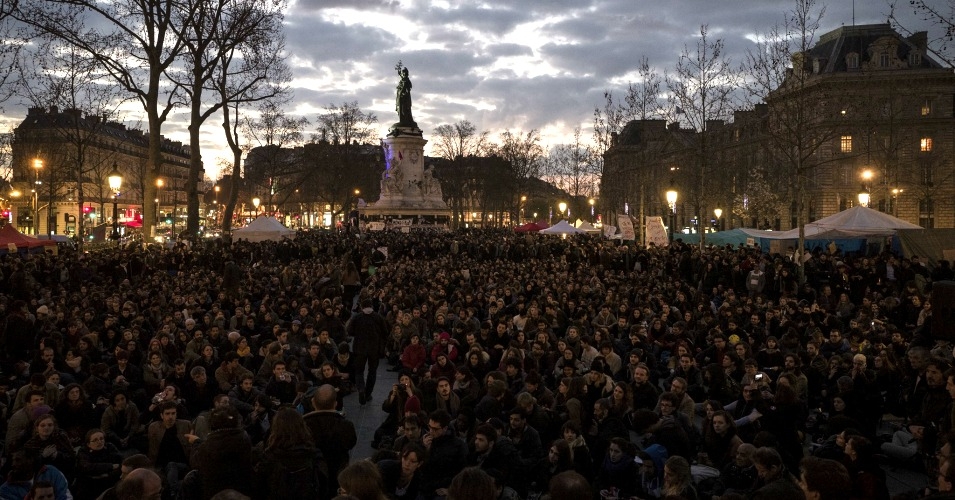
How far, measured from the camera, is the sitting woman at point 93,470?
681 cm

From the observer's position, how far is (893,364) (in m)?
9.80

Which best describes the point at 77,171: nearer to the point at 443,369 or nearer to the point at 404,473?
the point at 443,369

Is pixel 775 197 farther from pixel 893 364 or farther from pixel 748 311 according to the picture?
pixel 893 364

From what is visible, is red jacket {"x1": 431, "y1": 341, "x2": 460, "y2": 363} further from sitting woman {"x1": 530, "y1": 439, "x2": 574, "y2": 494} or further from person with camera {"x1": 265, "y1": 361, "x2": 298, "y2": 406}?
sitting woman {"x1": 530, "y1": 439, "x2": 574, "y2": 494}

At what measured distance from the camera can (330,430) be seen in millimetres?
6168

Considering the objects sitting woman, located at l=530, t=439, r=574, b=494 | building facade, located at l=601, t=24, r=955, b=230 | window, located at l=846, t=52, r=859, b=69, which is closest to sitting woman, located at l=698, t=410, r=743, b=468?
sitting woman, located at l=530, t=439, r=574, b=494

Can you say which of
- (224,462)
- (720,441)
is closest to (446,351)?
(720,441)

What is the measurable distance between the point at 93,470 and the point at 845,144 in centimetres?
5760

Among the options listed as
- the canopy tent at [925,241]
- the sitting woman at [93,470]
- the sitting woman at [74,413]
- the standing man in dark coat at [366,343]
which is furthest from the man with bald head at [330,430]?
the canopy tent at [925,241]

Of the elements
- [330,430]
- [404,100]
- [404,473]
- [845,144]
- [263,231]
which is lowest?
[404,473]

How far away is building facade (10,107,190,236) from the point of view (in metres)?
42.0

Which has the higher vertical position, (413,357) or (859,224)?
(859,224)

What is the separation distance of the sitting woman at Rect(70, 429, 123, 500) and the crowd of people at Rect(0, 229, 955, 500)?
0.02m

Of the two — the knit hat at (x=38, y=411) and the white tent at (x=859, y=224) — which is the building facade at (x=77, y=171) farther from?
the white tent at (x=859, y=224)
